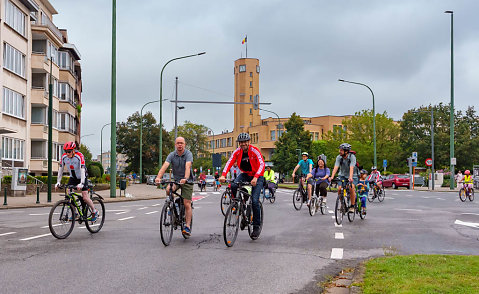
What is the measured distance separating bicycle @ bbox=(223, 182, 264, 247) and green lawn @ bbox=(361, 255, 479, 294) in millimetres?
2506

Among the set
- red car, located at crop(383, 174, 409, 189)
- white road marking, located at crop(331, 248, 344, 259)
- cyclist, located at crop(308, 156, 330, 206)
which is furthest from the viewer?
red car, located at crop(383, 174, 409, 189)

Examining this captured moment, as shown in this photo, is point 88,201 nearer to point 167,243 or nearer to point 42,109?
point 167,243

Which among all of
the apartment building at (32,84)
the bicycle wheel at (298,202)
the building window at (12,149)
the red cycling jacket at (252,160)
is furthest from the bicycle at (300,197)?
the building window at (12,149)

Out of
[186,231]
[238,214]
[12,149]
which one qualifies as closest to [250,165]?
[238,214]

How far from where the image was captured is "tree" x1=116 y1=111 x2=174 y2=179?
79750mm

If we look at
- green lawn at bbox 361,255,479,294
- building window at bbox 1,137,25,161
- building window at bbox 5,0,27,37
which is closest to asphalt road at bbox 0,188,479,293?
green lawn at bbox 361,255,479,294

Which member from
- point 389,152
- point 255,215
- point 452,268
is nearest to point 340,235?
point 255,215

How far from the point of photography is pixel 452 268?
6621 millimetres

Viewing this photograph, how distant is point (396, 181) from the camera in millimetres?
53719

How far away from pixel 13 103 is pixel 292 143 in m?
55.6

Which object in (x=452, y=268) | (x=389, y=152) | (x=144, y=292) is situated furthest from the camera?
(x=389, y=152)

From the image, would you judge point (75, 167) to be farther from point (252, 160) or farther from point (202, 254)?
point (202, 254)

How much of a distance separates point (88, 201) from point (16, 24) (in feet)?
101

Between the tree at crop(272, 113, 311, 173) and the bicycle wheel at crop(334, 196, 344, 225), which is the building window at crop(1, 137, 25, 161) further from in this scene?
the tree at crop(272, 113, 311, 173)
